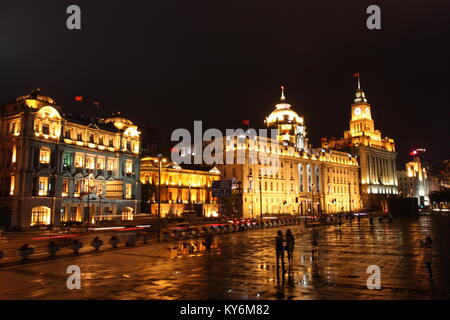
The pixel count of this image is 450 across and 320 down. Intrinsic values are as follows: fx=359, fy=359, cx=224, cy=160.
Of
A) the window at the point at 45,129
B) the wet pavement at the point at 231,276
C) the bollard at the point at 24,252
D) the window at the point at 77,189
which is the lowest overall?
the wet pavement at the point at 231,276

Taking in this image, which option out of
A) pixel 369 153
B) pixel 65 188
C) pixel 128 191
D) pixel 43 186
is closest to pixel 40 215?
pixel 43 186

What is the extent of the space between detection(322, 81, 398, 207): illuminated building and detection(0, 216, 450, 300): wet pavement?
135m

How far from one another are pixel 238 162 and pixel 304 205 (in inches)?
1376

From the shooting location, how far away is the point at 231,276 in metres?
18.0

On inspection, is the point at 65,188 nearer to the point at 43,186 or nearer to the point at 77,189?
the point at 77,189

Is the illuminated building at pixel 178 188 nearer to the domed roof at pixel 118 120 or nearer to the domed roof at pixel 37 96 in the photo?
the domed roof at pixel 118 120

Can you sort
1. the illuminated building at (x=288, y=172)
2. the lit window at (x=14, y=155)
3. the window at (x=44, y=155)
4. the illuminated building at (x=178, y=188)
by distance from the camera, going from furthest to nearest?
the illuminated building at (x=288, y=172)
the illuminated building at (x=178, y=188)
the window at (x=44, y=155)
the lit window at (x=14, y=155)

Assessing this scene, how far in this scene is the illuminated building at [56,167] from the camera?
2159 inches

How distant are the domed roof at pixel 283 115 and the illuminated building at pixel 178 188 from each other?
2107 inches

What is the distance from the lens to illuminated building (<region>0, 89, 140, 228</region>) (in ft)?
180

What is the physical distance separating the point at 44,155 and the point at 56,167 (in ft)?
8.76

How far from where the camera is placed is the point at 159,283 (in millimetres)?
16469

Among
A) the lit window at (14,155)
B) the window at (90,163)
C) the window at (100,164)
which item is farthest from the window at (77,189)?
the lit window at (14,155)

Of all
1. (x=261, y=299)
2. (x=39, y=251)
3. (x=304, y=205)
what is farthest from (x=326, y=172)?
(x=261, y=299)
